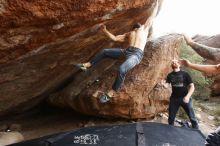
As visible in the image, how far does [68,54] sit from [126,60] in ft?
6.10

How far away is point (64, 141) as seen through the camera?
21.3 ft

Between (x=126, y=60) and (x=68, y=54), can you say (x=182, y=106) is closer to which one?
(x=126, y=60)

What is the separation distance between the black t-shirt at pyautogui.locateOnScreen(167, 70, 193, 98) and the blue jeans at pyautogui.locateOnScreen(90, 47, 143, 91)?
3.31ft

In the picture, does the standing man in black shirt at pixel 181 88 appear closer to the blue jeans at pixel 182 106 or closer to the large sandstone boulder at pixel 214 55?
the blue jeans at pixel 182 106

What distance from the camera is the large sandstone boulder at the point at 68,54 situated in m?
5.66

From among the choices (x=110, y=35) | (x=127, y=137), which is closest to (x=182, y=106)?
(x=127, y=137)

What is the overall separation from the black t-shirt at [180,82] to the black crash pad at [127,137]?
34.1 inches

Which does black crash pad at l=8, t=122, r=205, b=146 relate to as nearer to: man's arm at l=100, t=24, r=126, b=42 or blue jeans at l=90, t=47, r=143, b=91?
blue jeans at l=90, t=47, r=143, b=91

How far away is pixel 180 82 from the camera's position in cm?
748

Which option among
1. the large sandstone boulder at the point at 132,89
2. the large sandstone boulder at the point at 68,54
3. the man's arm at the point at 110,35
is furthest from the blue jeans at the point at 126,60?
the large sandstone boulder at the point at 132,89

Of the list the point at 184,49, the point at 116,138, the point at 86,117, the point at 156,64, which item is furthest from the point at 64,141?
the point at 184,49

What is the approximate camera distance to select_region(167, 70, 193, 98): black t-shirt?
7.43 metres

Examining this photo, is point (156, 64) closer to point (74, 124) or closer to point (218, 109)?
point (74, 124)

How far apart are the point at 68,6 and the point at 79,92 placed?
4.04 metres
